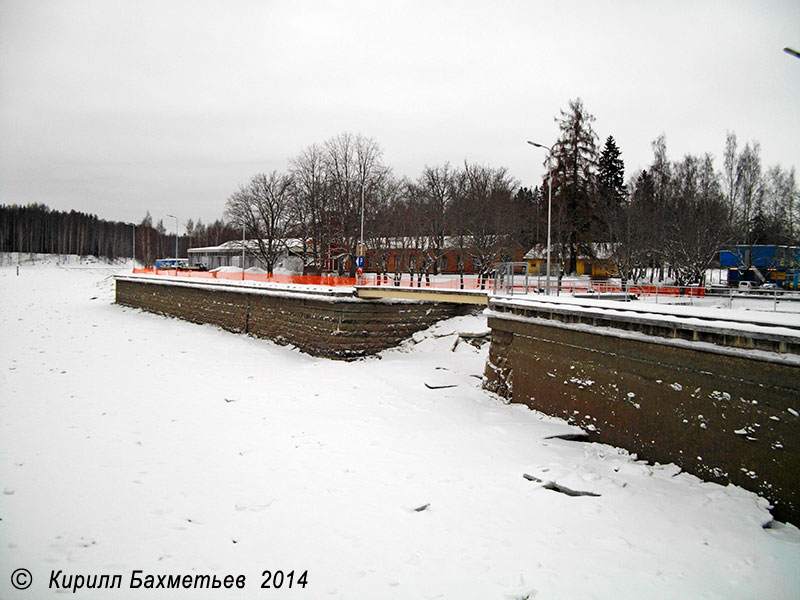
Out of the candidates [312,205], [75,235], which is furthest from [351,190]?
[75,235]

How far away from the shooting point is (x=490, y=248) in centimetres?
3391

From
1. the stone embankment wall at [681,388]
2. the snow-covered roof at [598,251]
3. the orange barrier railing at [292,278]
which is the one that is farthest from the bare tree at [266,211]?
the stone embankment wall at [681,388]

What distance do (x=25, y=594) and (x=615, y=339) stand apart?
10486 millimetres

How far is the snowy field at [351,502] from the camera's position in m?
6.01

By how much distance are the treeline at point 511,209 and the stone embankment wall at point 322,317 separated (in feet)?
27.8

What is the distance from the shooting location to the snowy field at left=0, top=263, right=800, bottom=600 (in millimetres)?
6008

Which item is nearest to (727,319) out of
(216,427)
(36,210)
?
(216,427)

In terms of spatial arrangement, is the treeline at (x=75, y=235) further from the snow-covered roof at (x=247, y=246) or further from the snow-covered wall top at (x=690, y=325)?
the snow-covered wall top at (x=690, y=325)

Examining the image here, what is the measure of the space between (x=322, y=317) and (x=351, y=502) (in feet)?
42.0

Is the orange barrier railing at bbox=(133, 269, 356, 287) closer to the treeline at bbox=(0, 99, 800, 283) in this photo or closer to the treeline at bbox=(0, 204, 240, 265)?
the treeline at bbox=(0, 99, 800, 283)

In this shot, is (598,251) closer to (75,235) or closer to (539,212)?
(539,212)

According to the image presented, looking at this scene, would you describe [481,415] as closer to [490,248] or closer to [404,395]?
[404,395]

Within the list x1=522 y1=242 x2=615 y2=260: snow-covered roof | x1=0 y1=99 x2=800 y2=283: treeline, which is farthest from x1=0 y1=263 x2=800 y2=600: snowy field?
x1=522 y1=242 x2=615 y2=260: snow-covered roof

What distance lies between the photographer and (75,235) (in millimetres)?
100938
